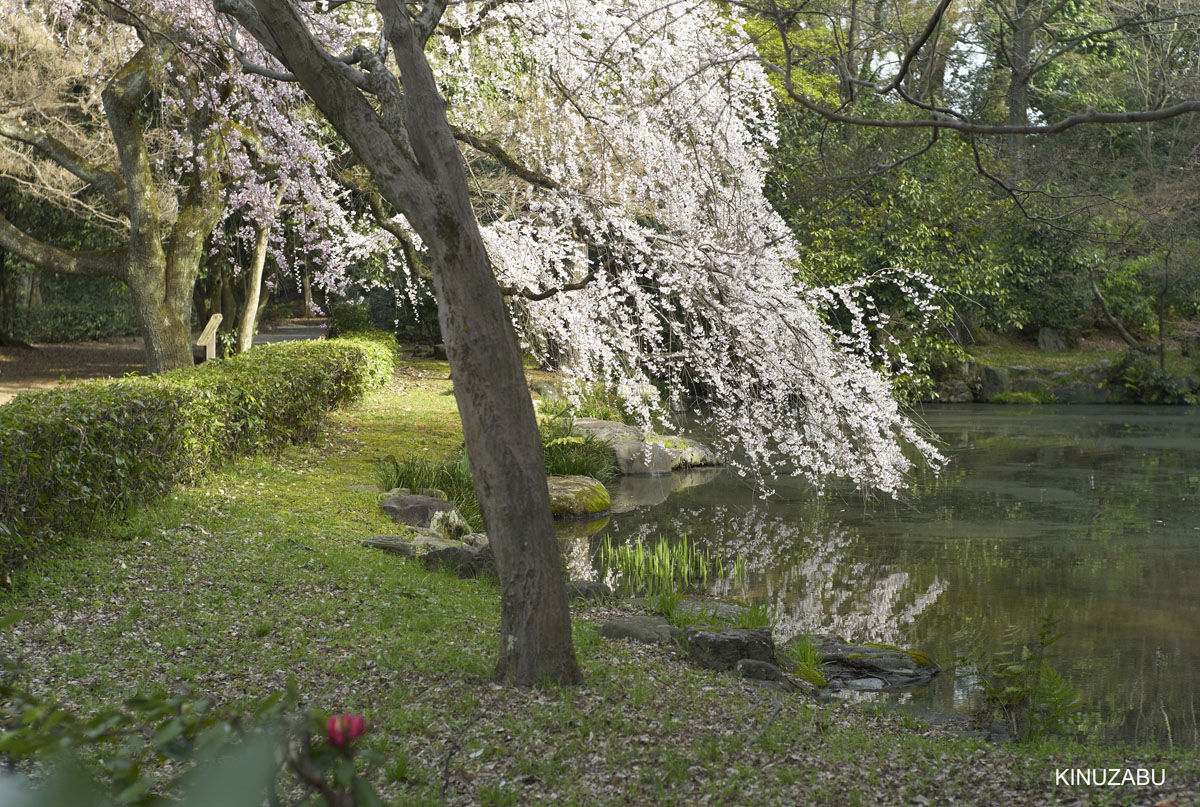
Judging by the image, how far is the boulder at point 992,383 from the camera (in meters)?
22.2

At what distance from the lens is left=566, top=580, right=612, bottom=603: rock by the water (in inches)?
293

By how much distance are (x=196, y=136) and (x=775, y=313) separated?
6.70 metres

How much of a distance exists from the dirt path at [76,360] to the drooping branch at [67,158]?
4.10 meters

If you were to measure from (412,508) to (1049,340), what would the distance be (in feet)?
68.5

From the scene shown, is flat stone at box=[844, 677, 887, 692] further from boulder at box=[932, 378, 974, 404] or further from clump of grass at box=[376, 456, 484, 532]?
boulder at box=[932, 378, 974, 404]

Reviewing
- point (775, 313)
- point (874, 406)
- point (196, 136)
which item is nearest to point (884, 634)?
point (874, 406)

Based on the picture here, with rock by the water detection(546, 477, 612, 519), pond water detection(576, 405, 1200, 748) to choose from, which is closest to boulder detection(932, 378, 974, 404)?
pond water detection(576, 405, 1200, 748)

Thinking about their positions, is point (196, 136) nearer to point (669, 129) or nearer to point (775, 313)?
point (669, 129)

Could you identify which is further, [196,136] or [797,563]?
[196,136]

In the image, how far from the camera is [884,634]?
24.3 ft

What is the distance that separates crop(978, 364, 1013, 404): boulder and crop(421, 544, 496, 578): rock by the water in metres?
17.7

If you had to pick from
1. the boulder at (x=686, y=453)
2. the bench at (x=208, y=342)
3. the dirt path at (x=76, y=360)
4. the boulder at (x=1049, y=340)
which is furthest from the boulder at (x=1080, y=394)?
the bench at (x=208, y=342)

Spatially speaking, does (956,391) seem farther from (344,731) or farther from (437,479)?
(344,731)

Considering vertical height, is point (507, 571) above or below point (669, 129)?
below
